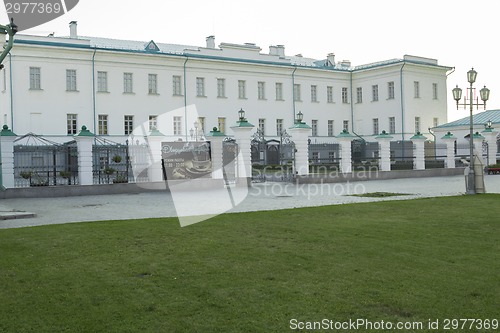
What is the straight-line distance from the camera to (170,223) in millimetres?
11656

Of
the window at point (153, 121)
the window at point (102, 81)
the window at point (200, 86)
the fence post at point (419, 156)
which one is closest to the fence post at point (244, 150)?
the fence post at point (419, 156)

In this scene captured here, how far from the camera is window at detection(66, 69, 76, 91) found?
39312 millimetres

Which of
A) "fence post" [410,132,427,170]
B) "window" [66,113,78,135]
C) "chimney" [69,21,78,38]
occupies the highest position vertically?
"chimney" [69,21,78,38]

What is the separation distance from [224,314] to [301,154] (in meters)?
21.8

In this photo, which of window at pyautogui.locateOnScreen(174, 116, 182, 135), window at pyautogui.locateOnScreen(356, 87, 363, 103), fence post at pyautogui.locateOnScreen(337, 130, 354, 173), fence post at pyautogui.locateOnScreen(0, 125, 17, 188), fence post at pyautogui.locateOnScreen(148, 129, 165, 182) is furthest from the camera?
window at pyautogui.locateOnScreen(356, 87, 363, 103)

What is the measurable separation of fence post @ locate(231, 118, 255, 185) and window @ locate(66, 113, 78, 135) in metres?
18.6

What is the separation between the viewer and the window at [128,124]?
41.6m

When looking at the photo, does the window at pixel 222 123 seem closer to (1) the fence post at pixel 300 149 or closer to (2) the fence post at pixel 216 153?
(1) the fence post at pixel 300 149

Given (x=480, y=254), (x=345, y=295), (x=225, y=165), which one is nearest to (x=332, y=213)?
(x=480, y=254)

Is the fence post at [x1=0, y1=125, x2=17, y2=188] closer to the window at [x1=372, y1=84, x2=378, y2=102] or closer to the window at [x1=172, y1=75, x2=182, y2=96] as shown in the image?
the window at [x1=172, y1=75, x2=182, y2=96]

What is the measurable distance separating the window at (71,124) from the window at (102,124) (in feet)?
5.77

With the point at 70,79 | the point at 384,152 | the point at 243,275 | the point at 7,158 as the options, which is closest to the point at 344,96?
Result: the point at 384,152

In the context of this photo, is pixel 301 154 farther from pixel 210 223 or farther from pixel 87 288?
pixel 87 288

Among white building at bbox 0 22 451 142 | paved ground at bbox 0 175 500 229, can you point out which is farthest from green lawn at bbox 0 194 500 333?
white building at bbox 0 22 451 142
